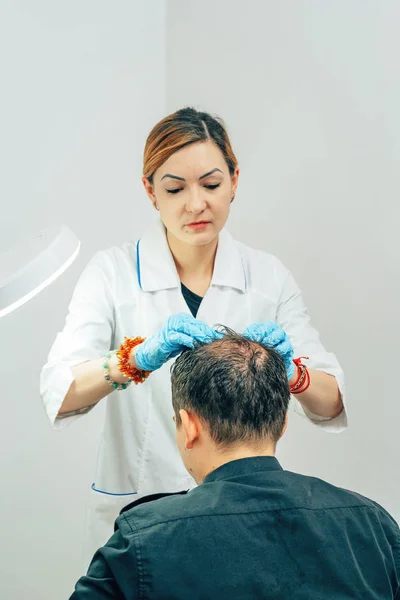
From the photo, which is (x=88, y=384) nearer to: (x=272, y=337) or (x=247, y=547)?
(x=272, y=337)

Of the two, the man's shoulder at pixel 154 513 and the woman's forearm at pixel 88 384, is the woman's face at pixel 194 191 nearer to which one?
the woman's forearm at pixel 88 384

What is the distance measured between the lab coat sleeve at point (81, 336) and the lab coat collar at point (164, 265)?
95 mm

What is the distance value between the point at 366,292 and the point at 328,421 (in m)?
0.59

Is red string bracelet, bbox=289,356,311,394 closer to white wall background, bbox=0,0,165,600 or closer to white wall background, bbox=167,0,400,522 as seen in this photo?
white wall background, bbox=167,0,400,522

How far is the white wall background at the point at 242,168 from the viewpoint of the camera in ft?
7.47

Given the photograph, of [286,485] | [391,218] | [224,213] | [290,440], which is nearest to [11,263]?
[286,485]

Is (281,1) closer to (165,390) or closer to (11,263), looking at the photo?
(165,390)

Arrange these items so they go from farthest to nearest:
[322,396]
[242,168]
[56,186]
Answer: [242,168] → [56,186] → [322,396]

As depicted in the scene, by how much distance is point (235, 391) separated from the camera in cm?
129

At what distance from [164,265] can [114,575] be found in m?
0.98

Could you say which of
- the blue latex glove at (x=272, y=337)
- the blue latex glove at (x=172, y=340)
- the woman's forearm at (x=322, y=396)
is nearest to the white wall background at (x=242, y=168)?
the woman's forearm at (x=322, y=396)

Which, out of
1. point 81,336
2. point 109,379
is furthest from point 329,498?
point 81,336

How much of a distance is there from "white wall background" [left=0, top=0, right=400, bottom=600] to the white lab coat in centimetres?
46

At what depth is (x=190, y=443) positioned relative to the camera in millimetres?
1310
